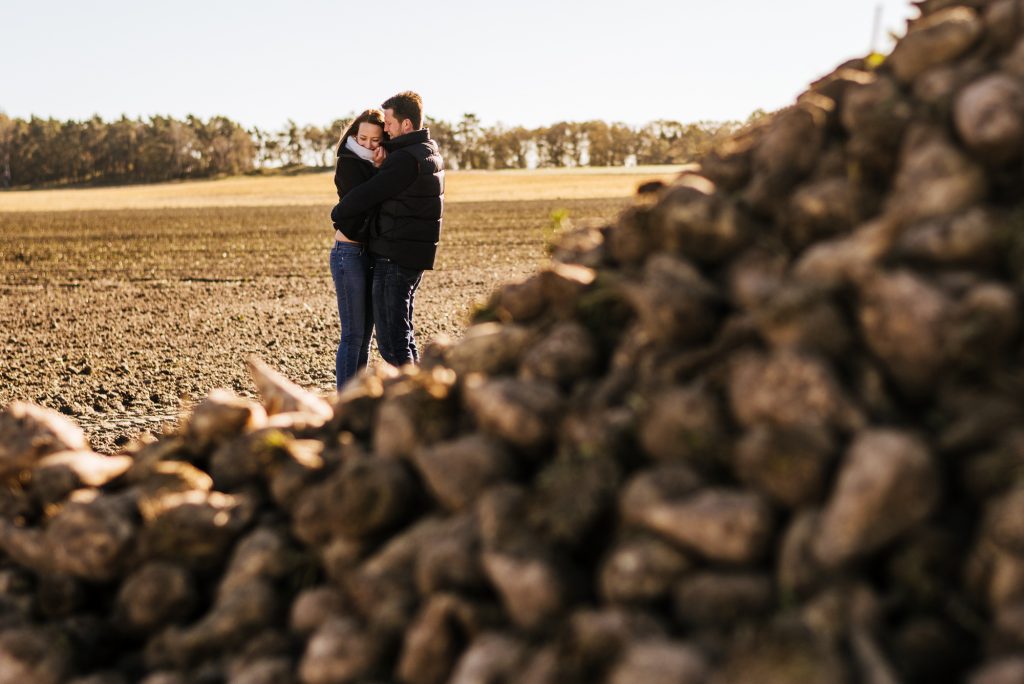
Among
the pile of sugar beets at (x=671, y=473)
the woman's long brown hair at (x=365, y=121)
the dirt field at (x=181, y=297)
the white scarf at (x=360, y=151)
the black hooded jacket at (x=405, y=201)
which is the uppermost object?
the woman's long brown hair at (x=365, y=121)

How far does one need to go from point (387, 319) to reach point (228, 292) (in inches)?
361

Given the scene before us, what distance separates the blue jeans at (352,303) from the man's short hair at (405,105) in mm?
963

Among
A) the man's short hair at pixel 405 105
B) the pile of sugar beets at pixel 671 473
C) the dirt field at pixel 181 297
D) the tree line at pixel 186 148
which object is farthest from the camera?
the tree line at pixel 186 148

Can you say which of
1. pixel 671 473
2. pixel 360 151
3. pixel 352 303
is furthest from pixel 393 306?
pixel 671 473

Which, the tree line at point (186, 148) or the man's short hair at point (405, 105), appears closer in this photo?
the man's short hair at point (405, 105)

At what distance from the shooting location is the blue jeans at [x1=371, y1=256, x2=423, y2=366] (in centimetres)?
681

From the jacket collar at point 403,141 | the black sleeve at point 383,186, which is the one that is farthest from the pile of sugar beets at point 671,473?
the jacket collar at point 403,141

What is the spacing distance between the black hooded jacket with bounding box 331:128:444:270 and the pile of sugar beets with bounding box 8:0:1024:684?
247 cm

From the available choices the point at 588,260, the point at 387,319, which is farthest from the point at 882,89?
the point at 387,319

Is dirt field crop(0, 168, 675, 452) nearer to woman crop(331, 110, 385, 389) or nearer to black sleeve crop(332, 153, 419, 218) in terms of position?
black sleeve crop(332, 153, 419, 218)

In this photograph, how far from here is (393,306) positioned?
6.86 meters

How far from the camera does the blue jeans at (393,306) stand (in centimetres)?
681

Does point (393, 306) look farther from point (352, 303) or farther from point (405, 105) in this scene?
point (405, 105)

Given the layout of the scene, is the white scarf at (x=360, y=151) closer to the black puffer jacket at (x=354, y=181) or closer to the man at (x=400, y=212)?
the black puffer jacket at (x=354, y=181)
